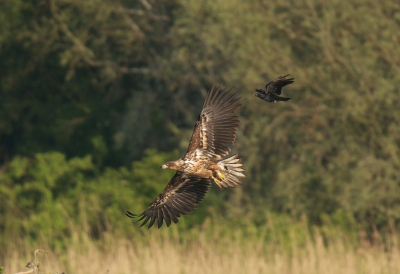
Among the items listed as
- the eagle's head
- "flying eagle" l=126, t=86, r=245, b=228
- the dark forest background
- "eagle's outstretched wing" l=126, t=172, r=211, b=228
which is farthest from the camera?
the dark forest background

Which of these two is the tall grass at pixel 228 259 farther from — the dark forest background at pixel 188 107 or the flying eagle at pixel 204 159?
the flying eagle at pixel 204 159

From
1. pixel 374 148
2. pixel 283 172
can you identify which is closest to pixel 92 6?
pixel 283 172

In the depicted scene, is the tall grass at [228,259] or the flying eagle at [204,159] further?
the tall grass at [228,259]

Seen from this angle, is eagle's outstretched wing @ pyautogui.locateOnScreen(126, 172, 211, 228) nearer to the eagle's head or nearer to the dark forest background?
the eagle's head

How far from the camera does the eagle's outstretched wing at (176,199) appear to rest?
1059 cm

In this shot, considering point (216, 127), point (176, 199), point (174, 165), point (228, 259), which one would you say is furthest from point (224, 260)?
point (174, 165)

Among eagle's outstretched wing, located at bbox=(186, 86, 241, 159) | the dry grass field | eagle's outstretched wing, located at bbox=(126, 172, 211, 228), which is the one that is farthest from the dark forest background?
eagle's outstretched wing, located at bbox=(186, 86, 241, 159)

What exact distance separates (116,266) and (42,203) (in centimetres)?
805

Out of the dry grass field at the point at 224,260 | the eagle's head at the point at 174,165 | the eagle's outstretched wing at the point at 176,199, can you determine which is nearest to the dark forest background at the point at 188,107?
the dry grass field at the point at 224,260

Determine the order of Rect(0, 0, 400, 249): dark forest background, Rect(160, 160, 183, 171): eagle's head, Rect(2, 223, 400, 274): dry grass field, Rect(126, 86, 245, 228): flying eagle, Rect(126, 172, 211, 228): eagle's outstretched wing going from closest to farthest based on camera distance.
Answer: Rect(160, 160, 183, 171): eagle's head, Rect(126, 86, 245, 228): flying eagle, Rect(126, 172, 211, 228): eagle's outstretched wing, Rect(2, 223, 400, 274): dry grass field, Rect(0, 0, 400, 249): dark forest background

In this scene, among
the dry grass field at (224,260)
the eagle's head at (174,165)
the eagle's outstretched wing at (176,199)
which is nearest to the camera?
the eagle's head at (174,165)

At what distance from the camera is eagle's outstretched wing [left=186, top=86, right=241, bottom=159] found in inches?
418

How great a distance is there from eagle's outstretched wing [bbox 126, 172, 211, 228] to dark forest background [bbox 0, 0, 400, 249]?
4396 mm

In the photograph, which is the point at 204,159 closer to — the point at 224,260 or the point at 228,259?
the point at 224,260
